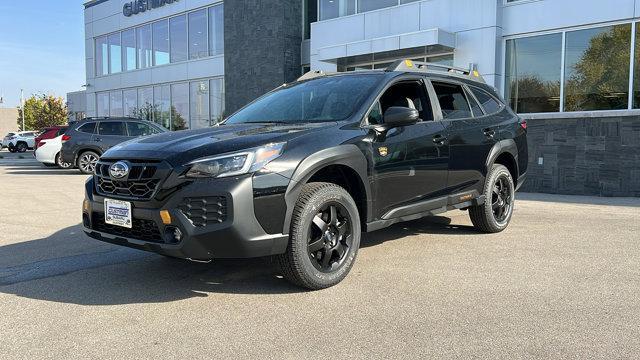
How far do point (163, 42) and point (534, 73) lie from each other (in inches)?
681

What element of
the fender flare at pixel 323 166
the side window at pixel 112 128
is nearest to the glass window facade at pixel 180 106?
the side window at pixel 112 128

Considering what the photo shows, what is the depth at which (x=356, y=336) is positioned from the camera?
3338mm

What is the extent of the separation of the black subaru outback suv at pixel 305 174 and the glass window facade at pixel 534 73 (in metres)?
7.43

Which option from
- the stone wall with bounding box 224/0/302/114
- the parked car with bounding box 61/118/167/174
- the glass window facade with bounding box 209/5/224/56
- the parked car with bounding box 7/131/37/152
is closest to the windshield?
the parked car with bounding box 61/118/167/174

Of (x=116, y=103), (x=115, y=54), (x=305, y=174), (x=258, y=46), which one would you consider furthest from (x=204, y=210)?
(x=115, y=54)

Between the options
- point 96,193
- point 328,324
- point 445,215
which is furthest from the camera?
point 445,215

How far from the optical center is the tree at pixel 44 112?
6606 cm

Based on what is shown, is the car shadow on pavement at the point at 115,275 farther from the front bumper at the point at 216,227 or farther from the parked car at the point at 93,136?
the parked car at the point at 93,136

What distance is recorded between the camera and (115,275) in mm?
4680

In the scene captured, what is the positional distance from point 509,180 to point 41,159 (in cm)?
1447

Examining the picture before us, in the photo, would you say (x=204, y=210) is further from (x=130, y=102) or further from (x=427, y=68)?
→ (x=130, y=102)

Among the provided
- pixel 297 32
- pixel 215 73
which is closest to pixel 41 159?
pixel 215 73

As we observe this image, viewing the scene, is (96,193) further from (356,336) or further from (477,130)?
(477,130)

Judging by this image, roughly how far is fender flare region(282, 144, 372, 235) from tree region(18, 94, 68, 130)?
6436 centimetres
